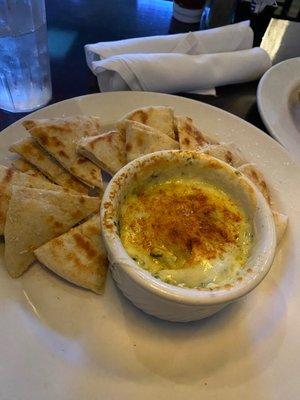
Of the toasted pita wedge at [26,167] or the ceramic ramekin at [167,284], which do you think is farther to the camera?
the toasted pita wedge at [26,167]

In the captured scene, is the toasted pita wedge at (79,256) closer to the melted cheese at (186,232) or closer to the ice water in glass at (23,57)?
the melted cheese at (186,232)

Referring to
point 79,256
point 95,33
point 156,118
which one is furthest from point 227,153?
point 95,33

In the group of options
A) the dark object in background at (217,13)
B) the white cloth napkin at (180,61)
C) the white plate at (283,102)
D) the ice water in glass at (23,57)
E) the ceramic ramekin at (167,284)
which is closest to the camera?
the ceramic ramekin at (167,284)

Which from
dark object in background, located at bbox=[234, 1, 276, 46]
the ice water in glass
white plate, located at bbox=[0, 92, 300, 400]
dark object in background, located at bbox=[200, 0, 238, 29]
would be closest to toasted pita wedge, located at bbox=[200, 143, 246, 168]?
white plate, located at bbox=[0, 92, 300, 400]

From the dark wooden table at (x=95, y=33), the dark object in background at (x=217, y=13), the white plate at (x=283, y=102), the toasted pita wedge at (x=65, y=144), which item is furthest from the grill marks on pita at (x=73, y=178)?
the dark object in background at (x=217, y=13)

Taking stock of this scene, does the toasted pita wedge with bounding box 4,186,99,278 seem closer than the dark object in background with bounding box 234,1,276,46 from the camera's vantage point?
Yes

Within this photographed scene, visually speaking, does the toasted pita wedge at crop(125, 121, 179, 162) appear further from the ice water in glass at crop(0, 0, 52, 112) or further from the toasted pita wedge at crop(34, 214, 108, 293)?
the ice water in glass at crop(0, 0, 52, 112)

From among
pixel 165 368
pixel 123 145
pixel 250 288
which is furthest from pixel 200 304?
pixel 123 145

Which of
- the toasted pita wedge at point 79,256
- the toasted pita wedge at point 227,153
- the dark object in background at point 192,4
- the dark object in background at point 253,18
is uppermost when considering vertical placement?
the dark object in background at point 192,4
